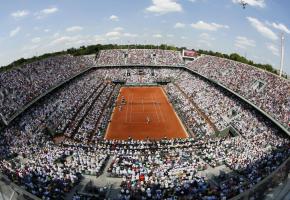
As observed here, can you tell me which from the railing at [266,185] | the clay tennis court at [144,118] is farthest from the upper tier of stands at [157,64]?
the railing at [266,185]

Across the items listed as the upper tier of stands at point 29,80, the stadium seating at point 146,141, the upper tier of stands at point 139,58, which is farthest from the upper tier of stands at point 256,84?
the upper tier of stands at point 29,80

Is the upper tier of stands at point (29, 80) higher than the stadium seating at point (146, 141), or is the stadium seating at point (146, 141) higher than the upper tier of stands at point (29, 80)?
the upper tier of stands at point (29, 80)

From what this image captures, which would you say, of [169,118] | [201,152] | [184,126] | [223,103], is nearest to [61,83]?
[169,118]

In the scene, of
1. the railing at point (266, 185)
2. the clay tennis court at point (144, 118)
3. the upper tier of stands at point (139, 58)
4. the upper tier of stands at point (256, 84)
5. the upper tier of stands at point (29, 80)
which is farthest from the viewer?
the upper tier of stands at point (139, 58)

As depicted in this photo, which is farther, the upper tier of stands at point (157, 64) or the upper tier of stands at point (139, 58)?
the upper tier of stands at point (139, 58)

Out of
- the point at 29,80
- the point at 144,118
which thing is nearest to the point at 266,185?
the point at 144,118

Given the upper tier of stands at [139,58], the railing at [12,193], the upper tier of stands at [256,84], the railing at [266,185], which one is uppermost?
the upper tier of stands at [139,58]

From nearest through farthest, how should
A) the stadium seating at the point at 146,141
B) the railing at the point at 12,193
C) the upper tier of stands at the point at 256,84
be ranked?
the railing at the point at 12,193 → the stadium seating at the point at 146,141 → the upper tier of stands at the point at 256,84

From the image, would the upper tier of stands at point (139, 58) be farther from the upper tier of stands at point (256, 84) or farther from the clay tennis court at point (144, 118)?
the upper tier of stands at point (256, 84)

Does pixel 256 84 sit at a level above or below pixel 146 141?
above

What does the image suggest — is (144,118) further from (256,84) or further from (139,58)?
(139,58)
